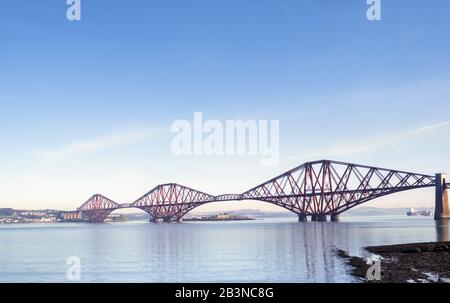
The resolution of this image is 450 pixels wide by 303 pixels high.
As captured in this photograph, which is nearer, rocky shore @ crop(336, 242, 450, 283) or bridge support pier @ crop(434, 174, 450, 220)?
rocky shore @ crop(336, 242, 450, 283)

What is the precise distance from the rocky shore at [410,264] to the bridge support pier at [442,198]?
97.3m

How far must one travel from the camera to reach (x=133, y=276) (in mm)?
36719

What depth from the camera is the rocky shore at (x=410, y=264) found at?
2900cm

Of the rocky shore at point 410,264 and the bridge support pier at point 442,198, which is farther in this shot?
the bridge support pier at point 442,198

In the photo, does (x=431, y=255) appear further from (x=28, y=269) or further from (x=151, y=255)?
(x=28, y=269)

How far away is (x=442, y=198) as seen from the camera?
13950 centimetres

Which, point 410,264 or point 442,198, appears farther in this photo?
point 442,198

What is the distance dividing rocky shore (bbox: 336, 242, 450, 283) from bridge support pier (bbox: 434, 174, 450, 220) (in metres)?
97.3

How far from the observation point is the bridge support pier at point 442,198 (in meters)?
140

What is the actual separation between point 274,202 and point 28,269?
457 ft

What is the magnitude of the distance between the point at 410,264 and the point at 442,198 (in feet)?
372

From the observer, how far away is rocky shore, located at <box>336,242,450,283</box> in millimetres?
29000
